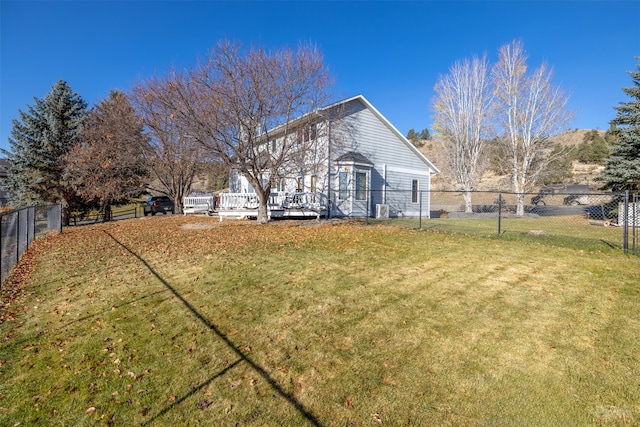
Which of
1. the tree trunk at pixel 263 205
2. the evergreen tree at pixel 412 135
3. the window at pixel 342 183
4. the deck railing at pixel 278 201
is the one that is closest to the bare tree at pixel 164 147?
the deck railing at pixel 278 201

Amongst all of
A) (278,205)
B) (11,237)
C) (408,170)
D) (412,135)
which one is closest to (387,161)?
(408,170)

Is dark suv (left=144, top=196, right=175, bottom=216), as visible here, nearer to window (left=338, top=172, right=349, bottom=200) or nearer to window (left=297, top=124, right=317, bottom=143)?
window (left=338, top=172, right=349, bottom=200)

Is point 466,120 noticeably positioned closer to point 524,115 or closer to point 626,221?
point 524,115

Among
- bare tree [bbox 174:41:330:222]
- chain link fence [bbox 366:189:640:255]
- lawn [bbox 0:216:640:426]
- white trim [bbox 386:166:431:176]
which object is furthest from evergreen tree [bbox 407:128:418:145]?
lawn [bbox 0:216:640:426]

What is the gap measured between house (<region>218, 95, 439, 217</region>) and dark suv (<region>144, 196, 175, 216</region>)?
11.3 m

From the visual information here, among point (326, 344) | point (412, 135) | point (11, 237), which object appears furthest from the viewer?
point (412, 135)

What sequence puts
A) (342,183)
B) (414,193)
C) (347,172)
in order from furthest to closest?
(414,193)
(342,183)
(347,172)

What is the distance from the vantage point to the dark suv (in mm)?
25781

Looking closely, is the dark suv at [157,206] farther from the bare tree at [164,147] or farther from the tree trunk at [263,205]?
the tree trunk at [263,205]

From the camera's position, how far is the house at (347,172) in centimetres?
1484

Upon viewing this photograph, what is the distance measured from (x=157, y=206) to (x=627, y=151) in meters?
30.9

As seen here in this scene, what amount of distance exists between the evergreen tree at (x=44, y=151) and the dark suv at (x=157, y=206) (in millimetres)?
6070

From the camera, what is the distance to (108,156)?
65.3 ft

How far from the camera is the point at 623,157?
15.9 meters
